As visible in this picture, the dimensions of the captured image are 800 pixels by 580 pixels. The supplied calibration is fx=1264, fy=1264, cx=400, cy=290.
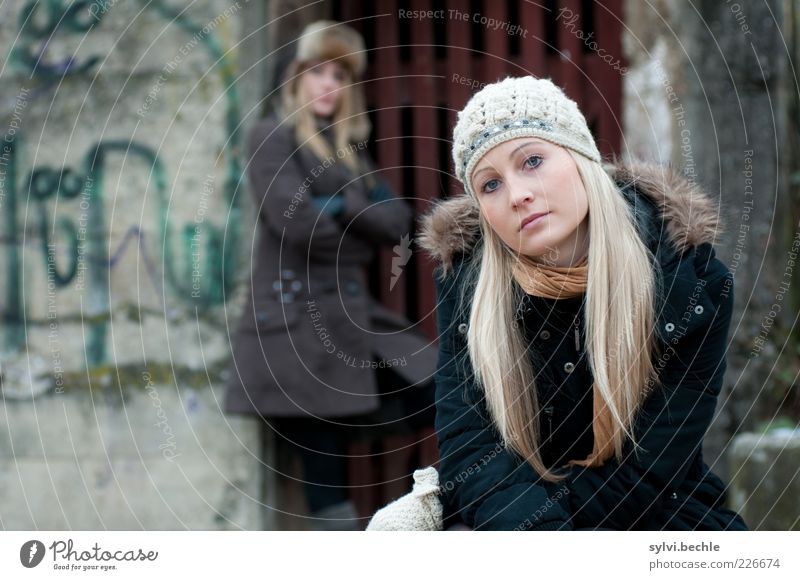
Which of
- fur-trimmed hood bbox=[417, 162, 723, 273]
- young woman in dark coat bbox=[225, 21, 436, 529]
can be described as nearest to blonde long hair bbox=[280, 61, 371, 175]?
young woman in dark coat bbox=[225, 21, 436, 529]

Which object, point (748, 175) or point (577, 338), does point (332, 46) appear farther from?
point (577, 338)

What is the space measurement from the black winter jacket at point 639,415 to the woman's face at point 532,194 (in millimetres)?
129

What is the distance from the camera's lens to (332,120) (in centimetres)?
387

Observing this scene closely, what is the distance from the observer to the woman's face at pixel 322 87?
3.80 meters

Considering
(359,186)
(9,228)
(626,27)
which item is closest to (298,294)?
(359,186)

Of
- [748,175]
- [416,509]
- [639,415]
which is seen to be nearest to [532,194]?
[639,415]

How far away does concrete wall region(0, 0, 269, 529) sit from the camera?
13.5 ft

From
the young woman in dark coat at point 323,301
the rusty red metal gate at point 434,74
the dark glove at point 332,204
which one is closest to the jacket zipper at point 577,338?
the young woman in dark coat at point 323,301

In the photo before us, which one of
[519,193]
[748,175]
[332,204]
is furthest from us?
[748,175]

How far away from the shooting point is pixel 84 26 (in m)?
4.17

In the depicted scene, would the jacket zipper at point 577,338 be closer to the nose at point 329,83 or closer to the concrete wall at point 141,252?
the nose at point 329,83

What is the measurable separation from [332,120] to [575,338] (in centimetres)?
165

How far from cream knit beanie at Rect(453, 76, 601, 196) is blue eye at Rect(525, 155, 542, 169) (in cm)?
4
